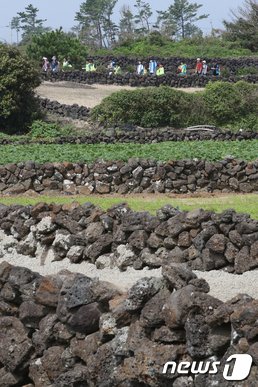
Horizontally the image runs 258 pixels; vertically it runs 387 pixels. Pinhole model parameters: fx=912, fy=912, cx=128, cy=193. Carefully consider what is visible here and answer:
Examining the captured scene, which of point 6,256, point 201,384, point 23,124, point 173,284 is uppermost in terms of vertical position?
point 173,284

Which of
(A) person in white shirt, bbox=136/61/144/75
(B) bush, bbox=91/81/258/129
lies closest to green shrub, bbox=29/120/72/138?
(B) bush, bbox=91/81/258/129

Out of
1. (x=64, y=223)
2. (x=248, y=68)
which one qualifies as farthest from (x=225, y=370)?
(x=248, y=68)

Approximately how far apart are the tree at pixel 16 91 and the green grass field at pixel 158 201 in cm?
1898

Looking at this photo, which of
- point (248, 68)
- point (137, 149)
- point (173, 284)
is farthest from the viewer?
point (248, 68)

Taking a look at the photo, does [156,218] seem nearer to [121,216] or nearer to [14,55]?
[121,216]

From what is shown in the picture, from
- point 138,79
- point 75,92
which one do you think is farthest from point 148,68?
point 75,92

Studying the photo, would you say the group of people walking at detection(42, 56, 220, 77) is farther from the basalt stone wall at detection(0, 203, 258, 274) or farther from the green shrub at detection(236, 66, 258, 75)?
the basalt stone wall at detection(0, 203, 258, 274)

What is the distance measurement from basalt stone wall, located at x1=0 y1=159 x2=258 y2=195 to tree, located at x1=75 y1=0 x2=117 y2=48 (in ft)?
383

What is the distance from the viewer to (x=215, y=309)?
341 inches

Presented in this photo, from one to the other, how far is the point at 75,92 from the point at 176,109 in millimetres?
16858

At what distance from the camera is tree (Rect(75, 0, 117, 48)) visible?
144875mm

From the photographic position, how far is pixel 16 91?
46.1 metres

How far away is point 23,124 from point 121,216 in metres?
32.5

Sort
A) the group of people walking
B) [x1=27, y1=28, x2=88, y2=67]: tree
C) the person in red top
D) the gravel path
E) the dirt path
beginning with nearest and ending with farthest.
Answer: the gravel path, the dirt path, the group of people walking, [x1=27, y1=28, x2=88, y2=67]: tree, the person in red top
